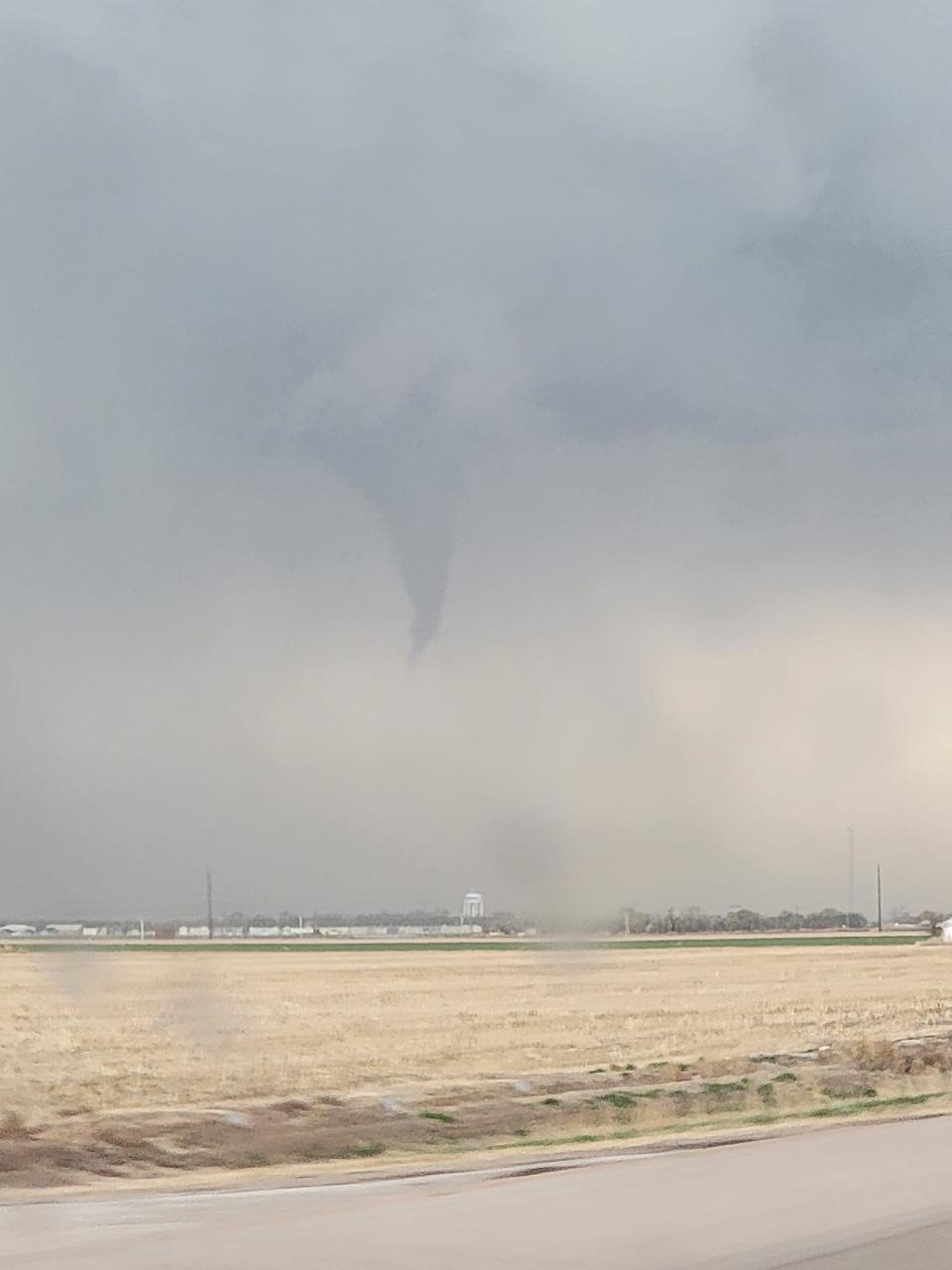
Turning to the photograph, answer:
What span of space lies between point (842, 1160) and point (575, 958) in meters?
26.5

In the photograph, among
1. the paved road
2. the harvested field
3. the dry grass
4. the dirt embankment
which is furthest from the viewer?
the dry grass

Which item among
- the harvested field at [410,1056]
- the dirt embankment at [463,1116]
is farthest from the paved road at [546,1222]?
the harvested field at [410,1056]

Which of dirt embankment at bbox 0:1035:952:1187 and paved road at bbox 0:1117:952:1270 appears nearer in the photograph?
paved road at bbox 0:1117:952:1270

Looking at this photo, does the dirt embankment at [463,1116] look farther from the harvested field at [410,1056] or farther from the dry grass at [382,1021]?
the dry grass at [382,1021]

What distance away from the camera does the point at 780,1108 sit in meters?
27.4

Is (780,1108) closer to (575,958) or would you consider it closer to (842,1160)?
(842,1160)

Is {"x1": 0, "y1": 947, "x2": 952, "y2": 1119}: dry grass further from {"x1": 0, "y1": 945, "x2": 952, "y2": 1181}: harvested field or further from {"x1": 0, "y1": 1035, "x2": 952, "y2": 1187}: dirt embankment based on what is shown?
{"x1": 0, "y1": 1035, "x2": 952, "y2": 1187}: dirt embankment

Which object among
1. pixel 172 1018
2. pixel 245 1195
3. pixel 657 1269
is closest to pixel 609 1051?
pixel 172 1018

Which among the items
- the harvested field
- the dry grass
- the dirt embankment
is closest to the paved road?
the dirt embankment

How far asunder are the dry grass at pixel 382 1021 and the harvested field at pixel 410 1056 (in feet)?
0.45

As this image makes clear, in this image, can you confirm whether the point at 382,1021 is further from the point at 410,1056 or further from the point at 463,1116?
the point at 463,1116

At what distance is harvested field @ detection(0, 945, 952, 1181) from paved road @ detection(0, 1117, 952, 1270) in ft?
16.1

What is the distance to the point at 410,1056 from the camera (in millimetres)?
37750

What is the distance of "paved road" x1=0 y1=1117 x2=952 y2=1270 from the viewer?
1248cm
